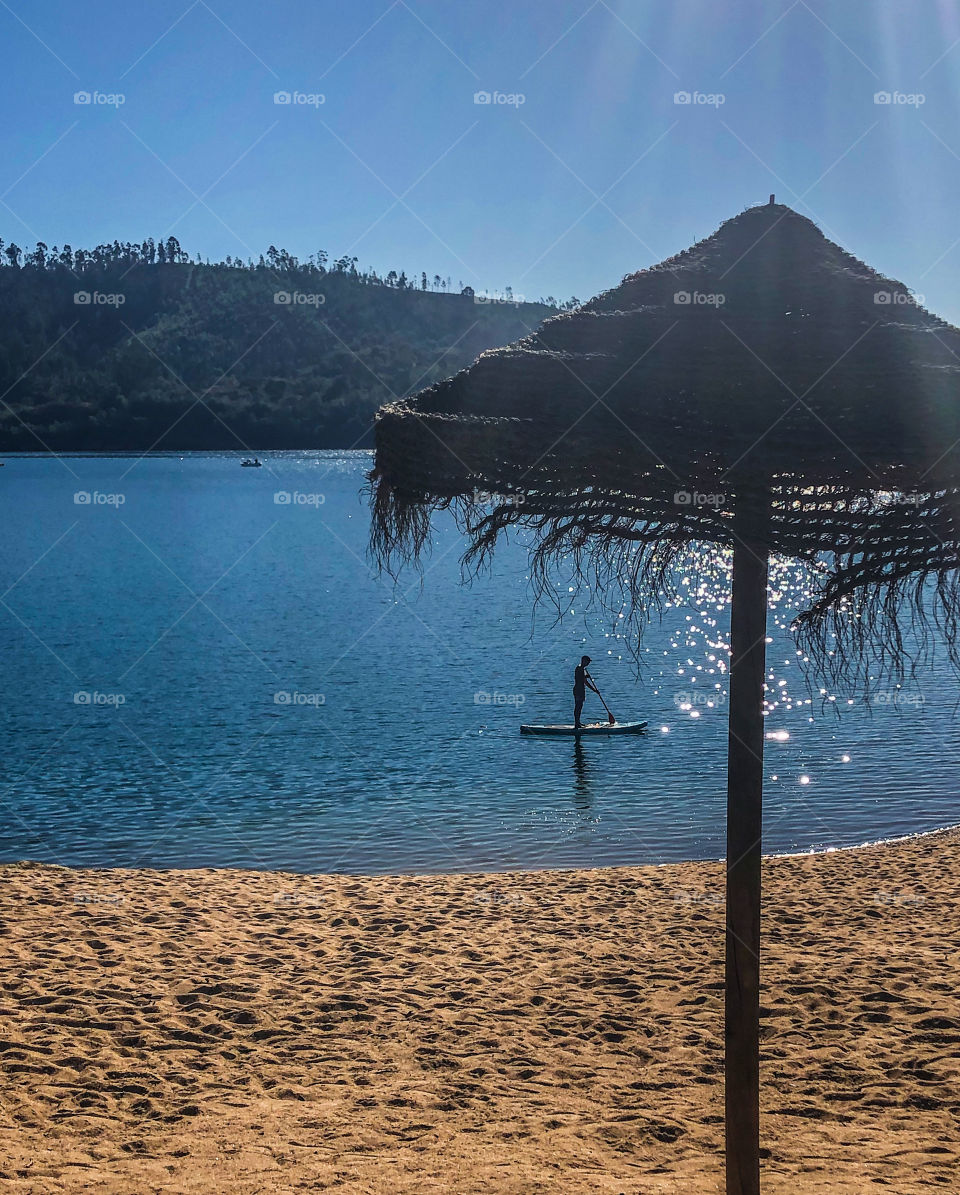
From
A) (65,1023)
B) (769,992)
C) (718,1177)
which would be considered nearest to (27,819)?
(65,1023)

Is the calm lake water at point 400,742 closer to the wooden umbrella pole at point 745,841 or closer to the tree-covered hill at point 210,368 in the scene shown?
the wooden umbrella pole at point 745,841

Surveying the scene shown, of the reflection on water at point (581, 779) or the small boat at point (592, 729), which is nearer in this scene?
the reflection on water at point (581, 779)

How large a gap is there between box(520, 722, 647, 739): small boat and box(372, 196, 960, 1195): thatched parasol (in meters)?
18.3

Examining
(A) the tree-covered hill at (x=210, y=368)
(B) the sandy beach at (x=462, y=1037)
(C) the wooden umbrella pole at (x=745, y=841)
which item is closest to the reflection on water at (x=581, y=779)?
(B) the sandy beach at (x=462, y=1037)

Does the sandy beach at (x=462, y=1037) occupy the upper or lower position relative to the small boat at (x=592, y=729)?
lower

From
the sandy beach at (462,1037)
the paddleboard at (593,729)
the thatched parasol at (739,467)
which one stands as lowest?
the sandy beach at (462,1037)

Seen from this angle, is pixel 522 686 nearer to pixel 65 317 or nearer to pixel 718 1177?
pixel 718 1177

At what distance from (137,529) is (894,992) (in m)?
90.7

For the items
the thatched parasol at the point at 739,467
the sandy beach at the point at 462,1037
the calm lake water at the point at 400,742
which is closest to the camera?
the thatched parasol at the point at 739,467

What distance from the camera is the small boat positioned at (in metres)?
23.4

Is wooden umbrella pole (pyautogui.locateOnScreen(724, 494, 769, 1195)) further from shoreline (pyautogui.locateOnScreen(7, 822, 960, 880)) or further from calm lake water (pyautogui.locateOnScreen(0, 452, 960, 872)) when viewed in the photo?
shoreline (pyautogui.locateOnScreen(7, 822, 960, 880))

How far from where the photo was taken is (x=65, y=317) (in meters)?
194

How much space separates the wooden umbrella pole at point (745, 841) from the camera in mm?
4809

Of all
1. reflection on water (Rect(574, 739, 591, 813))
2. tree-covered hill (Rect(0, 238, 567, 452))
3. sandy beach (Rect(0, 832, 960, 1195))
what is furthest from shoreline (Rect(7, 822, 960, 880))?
tree-covered hill (Rect(0, 238, 567, 452))
